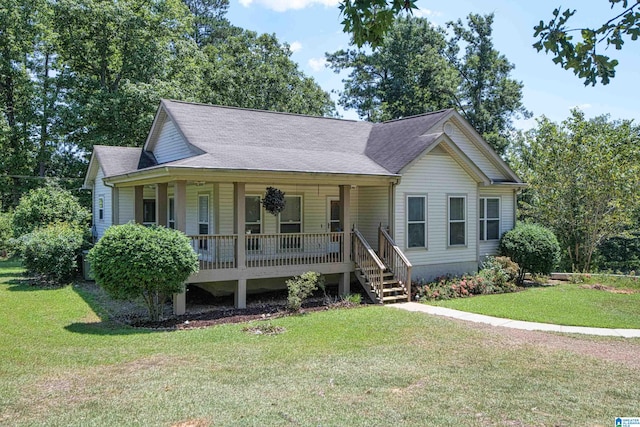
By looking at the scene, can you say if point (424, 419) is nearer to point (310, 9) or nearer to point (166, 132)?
point (166, 132)

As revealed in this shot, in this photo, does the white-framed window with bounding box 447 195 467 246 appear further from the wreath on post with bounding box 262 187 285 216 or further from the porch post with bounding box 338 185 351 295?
the wreath on post with bounding box 262 187 285 216

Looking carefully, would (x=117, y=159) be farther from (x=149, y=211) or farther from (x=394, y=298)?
(x=394, y=298)

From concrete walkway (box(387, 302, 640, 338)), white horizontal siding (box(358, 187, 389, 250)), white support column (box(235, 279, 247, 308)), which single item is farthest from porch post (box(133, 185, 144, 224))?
concrete walkway (box(387, 302, 640, 338))

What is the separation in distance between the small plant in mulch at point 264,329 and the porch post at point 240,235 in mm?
2332

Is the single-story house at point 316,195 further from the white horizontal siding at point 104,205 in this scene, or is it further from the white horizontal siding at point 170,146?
the white horizontal siding at point 104,205

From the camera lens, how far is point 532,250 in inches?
685

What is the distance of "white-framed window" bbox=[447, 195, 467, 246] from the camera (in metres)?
16.3

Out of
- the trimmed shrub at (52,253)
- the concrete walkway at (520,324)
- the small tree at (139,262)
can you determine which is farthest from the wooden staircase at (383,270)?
the trimmed shrub at (52,253)

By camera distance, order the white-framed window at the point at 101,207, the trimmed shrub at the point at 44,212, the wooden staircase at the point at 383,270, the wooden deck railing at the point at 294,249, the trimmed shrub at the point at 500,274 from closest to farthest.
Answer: the wooden deck railing at the point at 294,249
the wooden staircase at the point at 383,270
the trimmed shrub at the point at 500,274
the trimmed shrub at the point at 44,212
the white-framed window at the point at 101,207

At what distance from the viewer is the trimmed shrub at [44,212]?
19.1 metres

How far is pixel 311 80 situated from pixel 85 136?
15477mm

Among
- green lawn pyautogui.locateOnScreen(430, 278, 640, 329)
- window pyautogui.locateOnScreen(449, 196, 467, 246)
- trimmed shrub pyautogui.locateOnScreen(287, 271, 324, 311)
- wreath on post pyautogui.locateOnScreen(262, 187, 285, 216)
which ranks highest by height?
wreath on post pyautogui.locateOnScreen(262, 187, 285, 216)

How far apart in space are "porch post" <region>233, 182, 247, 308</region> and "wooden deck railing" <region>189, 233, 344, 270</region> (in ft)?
0.44

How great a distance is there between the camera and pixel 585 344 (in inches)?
367
